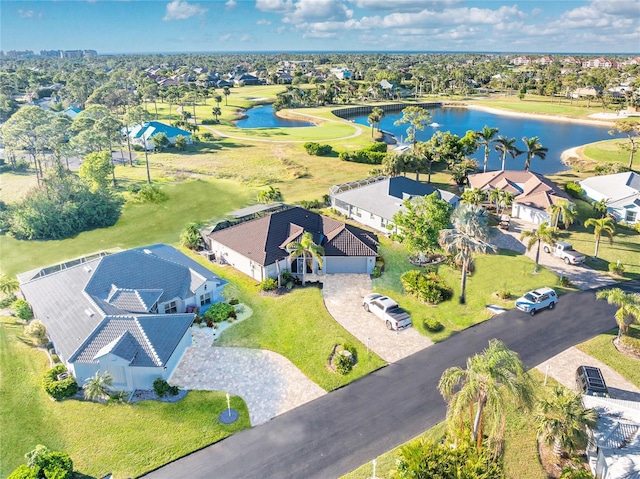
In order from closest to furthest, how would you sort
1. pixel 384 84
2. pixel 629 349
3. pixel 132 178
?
pixel 629 349 < pixel 132 178 < pixel 384 84

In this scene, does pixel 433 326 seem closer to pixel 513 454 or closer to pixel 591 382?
pixel 591 382

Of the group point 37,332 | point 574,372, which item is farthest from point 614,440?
point 37,332

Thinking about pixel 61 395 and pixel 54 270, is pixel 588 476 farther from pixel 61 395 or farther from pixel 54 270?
pixel 54 270

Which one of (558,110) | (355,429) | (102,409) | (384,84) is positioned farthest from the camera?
(384,84)

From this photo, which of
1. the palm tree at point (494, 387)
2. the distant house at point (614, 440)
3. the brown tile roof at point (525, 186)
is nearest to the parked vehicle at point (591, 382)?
the distant house at point (614, 440)

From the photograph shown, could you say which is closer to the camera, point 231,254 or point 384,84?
point 231,254

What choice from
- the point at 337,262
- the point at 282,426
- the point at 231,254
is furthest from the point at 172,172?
the point at 282,426

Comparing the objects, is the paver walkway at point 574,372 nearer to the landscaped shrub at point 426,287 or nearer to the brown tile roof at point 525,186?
the landscaped shrub at point 426,287
